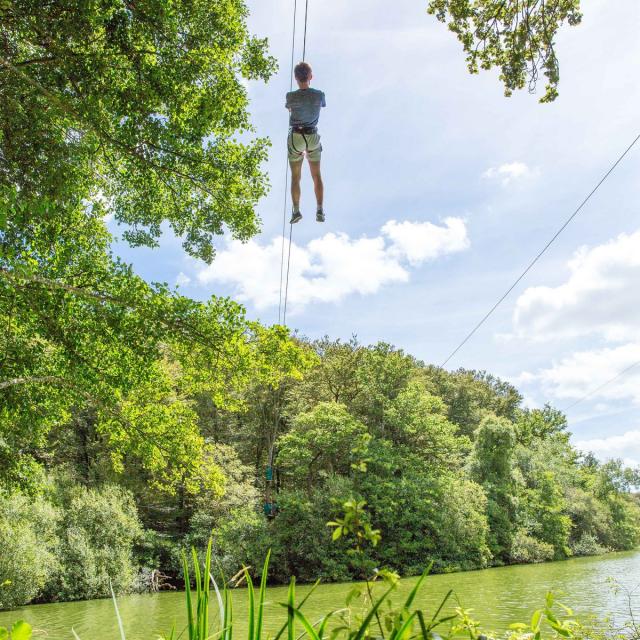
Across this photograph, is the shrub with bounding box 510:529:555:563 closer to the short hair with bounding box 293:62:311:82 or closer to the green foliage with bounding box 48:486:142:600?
the green foliage with bounding box 48:486:142:600

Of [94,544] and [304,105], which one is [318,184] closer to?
[304,105]

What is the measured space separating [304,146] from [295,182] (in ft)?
1.61

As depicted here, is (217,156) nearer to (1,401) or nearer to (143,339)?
(143,339)

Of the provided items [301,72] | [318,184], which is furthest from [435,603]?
[301,72]

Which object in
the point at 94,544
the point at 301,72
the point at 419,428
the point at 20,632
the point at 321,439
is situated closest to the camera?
the point at 20,632

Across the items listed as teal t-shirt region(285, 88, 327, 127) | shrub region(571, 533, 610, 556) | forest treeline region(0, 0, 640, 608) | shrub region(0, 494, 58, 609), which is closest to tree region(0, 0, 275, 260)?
forest treeline region(0, 0, 640, 608)

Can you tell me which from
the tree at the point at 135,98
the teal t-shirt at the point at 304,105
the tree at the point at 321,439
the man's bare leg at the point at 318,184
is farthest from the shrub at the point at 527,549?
the teal t-shirt at the point at 304,105

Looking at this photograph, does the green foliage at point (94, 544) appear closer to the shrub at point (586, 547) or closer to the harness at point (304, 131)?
the harness at point (304, 131)

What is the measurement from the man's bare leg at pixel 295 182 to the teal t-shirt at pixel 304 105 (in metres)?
0.45

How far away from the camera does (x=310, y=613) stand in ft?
42.7

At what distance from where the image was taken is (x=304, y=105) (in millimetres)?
5371

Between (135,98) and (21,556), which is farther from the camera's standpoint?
(21,556)

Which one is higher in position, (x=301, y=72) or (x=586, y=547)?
(x=301, y=72)

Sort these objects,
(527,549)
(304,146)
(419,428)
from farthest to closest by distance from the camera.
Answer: (527,549) → (419,428) → (304,146)
